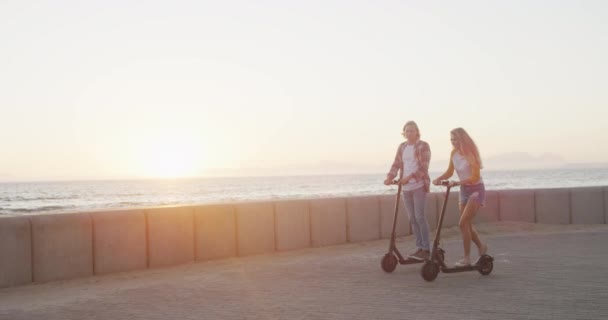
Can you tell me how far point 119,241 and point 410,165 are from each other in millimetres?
4167

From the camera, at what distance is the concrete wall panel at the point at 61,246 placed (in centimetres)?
848

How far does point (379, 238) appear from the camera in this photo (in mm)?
12453

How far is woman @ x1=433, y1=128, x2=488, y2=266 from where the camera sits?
7.98 meters

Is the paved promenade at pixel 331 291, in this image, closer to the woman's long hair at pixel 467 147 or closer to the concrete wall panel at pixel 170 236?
the concrete wall panel at pixel 170 236

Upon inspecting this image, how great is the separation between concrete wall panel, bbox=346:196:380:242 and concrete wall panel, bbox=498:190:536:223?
11.5 feet

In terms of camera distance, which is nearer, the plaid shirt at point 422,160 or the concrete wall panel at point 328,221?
the plaid shirt at point 422,160

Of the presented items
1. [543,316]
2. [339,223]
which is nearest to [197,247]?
[339,223]

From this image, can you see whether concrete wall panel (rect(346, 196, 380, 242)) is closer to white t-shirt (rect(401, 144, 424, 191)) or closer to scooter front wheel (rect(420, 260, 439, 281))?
white t-shirt (rect(401, 144, 424, 191))

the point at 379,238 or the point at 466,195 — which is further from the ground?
the point at 466,195

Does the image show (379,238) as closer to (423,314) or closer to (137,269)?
(137,269)

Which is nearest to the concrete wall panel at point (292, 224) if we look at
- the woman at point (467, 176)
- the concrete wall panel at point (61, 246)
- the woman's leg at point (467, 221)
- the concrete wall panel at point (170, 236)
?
the concrete wall panel at point (170, 236)

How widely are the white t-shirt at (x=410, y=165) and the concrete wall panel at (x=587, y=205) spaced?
7418mm

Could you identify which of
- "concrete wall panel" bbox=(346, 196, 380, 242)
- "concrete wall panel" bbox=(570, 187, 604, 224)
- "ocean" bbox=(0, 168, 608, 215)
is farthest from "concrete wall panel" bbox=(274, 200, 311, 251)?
"ocean" bbox=(0, 168, 608, 215)

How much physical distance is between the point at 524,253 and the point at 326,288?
4030mm
